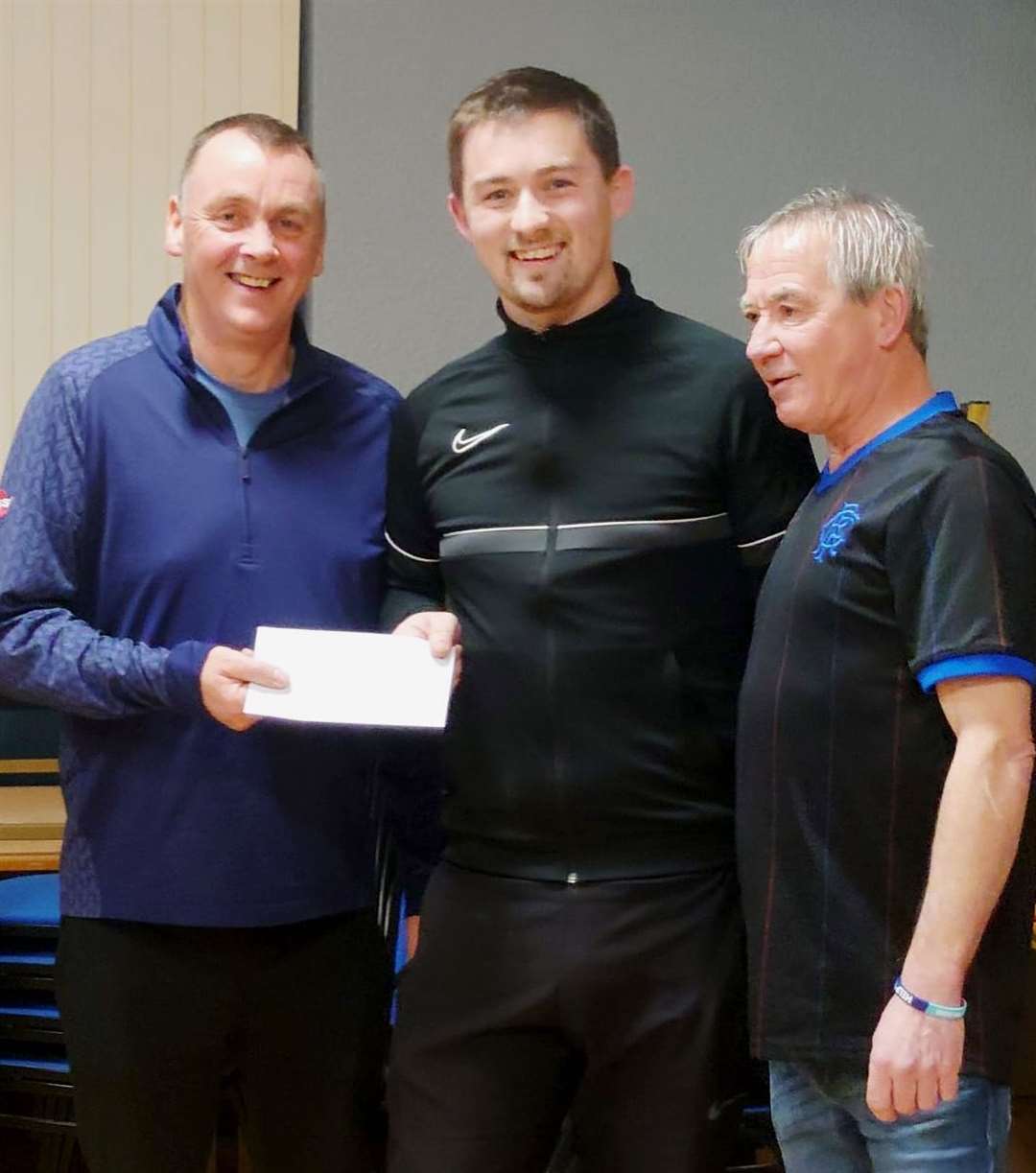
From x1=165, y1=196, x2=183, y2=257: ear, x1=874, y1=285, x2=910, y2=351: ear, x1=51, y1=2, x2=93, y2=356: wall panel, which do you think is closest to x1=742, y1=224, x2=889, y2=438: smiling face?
x1=874, y1=285, x2=910, y2=351: ear

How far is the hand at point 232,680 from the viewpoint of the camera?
5.19ft

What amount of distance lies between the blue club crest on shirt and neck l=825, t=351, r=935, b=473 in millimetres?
102

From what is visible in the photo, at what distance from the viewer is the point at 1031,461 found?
336 cm

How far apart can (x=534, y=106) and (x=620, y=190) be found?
0.52 feet

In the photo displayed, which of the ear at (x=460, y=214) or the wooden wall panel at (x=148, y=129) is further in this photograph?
the wooden wall panel at (x=148, y=129)

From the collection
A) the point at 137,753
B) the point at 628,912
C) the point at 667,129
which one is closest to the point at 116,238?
the point at 667,129

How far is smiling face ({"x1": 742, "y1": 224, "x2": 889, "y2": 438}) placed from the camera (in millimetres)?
1454

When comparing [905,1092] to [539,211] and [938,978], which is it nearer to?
[938,978]

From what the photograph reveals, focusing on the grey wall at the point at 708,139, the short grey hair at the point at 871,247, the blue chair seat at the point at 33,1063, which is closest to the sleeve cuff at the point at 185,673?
the short grey hair at the point at 871,247

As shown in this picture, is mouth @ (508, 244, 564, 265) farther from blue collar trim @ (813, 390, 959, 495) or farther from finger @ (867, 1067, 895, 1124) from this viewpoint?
finger @ (867, 1067, 895, 1124)

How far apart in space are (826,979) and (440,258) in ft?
7.34

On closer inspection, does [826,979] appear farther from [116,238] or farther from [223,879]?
[116,238]

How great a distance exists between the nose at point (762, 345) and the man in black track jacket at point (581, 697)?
0.45ft

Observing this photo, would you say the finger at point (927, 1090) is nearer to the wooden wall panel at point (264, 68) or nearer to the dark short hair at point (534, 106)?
the dark short hair at point (534, 106)
